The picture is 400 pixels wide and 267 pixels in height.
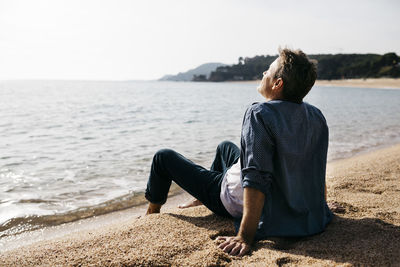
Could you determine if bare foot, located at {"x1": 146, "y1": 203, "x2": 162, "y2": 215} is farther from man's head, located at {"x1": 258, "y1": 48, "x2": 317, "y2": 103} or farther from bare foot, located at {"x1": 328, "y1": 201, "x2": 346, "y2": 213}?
bare foot, located at {"x1": 328, "y1": 201, "x2": 346, "y2": 213}

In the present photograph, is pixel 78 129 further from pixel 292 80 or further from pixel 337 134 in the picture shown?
pixel 292 80

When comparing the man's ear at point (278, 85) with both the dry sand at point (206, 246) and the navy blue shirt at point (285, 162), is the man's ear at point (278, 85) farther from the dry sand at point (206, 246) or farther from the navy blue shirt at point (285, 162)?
the dry sand at point (206, 246)

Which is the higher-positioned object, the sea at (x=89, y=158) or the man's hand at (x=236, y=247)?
the man's hand at (x=236, y=247)

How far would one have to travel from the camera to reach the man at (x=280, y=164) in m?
2.07

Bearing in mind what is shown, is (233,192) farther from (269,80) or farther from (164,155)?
(269,80)

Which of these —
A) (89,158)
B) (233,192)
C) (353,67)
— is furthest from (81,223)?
(353,67)

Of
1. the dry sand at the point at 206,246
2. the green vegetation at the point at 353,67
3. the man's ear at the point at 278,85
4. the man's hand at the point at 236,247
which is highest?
the green vegetation at the point at 353,67

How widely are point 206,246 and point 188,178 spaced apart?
59 centimetres

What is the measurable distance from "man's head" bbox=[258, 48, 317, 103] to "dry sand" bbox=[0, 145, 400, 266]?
1.07m

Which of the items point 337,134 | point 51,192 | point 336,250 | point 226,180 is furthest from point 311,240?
point 337,134

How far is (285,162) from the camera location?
214cm

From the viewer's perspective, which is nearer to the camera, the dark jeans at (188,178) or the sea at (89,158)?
the dark jeans at (188,178)

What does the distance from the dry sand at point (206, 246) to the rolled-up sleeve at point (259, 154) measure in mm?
523

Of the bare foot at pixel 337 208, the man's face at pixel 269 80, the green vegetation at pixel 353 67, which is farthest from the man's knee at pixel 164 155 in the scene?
the green vegetation at pixel 353 67
